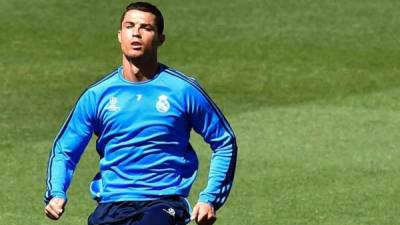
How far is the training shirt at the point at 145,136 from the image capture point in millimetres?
7539

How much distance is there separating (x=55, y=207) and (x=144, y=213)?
19.3 inches

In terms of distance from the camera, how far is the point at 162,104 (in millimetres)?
7543

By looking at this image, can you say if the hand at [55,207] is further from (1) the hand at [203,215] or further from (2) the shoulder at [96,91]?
(1) the hand at [203,215]

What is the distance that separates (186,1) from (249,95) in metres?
5.47

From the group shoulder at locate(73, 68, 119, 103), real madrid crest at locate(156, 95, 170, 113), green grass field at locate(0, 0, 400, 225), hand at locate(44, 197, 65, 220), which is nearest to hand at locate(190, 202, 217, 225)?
real madrid crest at locate(156, 95, 170, 113)

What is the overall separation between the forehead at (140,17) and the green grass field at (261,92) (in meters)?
4.37

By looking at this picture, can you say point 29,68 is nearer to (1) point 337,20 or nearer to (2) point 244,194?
(1) point 337,20

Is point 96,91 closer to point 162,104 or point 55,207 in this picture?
point 162,104

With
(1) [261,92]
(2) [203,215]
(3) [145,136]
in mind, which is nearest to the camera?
(2) [203,215]

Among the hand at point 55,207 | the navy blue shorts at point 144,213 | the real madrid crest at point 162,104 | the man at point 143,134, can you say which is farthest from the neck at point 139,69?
the hand at point 55,207

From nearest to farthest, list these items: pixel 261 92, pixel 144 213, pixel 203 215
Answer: pixel 203 215
pixel 144 213
pixel 261 92

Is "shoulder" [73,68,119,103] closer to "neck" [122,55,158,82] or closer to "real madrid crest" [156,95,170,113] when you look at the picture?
"neck" [122,55,158,82]

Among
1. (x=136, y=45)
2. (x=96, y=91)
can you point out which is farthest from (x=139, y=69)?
(x=96, y=91)

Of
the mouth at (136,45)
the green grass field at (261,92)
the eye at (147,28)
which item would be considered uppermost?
the eye at (147,28)
